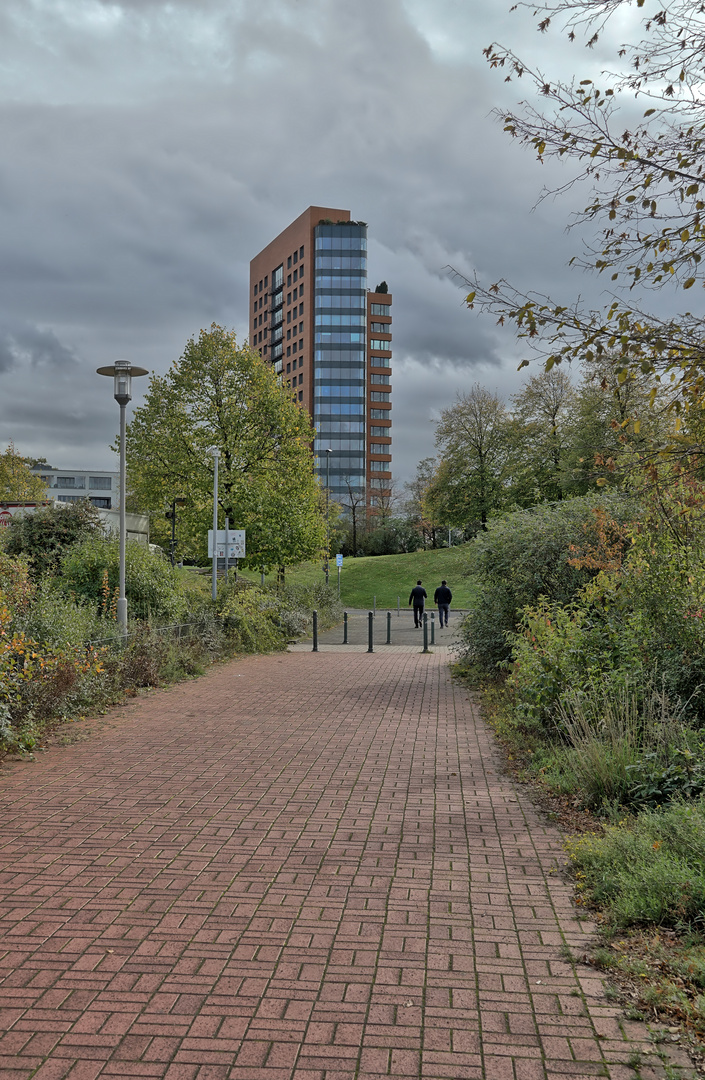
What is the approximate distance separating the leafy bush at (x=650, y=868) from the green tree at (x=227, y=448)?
23952mm

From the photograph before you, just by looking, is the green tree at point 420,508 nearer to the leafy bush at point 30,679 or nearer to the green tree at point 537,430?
the green tree at point 537,430

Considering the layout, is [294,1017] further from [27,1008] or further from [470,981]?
[27,1008]

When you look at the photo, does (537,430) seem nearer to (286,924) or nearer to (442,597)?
(442,597)

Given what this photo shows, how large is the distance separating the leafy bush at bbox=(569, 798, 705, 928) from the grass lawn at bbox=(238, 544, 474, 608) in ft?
133

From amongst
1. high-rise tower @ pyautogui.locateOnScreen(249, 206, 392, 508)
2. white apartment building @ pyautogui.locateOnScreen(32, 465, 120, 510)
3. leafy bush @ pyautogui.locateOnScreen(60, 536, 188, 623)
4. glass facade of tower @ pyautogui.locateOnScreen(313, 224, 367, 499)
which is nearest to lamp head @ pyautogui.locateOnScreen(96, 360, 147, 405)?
leafy bush @ pyautogui.locateOnScreen(60, 536, 188, 623)

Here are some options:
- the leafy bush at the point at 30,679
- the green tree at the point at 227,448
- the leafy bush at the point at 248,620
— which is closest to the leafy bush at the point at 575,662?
the leafy bush at the point at 30,679

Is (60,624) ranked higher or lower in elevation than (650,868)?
higher

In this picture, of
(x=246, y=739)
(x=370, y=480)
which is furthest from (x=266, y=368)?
(x=370, y=480)

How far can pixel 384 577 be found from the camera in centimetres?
5644

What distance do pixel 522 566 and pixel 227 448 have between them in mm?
17636

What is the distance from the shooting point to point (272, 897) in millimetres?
4738

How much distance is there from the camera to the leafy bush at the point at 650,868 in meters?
4.29

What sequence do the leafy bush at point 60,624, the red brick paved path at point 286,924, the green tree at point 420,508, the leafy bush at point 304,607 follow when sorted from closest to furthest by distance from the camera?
the red brick paved path at point 286,924 < the leafy bush at point 60,624 < the leafy bush at point 304,607 < the green tree at point 420,508

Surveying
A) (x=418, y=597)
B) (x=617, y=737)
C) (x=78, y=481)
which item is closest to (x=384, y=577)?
(x=418, y=597)
